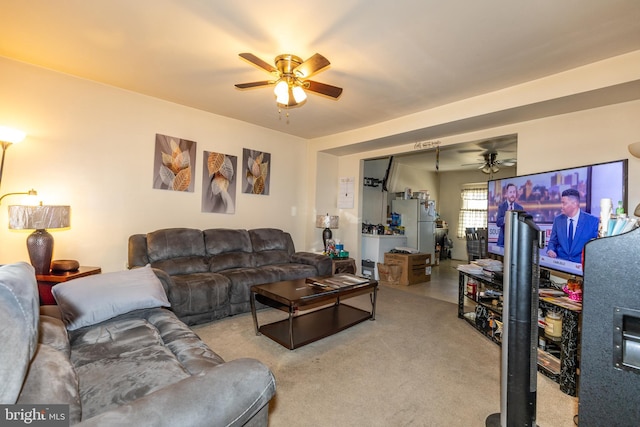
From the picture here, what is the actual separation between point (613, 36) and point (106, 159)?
4.81m

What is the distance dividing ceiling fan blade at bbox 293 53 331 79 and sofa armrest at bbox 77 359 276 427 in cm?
204

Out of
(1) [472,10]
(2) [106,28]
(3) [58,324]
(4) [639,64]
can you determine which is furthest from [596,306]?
(2) [106,28]

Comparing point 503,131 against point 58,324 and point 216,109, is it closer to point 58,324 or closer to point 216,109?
point 216,109

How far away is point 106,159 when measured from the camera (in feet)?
10.6

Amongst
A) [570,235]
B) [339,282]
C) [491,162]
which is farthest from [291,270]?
[491,162]

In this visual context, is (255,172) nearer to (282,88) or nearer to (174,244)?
(174,244)

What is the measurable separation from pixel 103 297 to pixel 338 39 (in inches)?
97.1

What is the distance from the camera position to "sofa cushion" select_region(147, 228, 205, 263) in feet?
10.4

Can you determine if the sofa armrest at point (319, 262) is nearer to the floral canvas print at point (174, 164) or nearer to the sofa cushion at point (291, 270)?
the sofa cushion at point (291, 270)

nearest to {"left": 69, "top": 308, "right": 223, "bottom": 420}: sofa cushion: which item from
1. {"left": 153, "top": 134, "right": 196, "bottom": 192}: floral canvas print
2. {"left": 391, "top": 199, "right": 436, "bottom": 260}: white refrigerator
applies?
{"left": 153, "top": 134, "right": 196, "bottom": 192}: floral canvas print

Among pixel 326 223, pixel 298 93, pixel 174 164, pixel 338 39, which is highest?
pixel 338 39

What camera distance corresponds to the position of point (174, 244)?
3.31 m

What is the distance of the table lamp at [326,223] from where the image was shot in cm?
482
